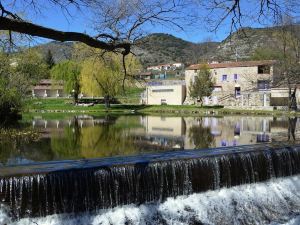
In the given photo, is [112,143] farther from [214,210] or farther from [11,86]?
[214,210]

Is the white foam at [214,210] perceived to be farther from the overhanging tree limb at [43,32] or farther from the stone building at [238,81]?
the stone building at [238,81]

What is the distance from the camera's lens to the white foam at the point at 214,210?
924cm

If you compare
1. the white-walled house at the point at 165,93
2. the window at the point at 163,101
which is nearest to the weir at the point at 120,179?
the white-walled house at the point at 165,93

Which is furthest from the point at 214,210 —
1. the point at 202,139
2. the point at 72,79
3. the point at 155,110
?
the point at 72,79

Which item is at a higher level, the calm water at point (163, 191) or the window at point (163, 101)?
the window at point (163, 101)

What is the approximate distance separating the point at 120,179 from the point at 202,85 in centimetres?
3864

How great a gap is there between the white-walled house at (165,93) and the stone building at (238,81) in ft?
3.39

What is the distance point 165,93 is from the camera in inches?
2143

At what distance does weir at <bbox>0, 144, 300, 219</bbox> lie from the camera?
882 centimetres

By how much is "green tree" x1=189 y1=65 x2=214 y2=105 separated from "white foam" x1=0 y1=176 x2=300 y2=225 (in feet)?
117

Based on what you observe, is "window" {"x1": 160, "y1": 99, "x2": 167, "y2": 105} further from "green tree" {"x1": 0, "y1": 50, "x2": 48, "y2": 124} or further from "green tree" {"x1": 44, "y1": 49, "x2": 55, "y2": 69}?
"green tree" {"x1": 44, "y1": 49, "x2": 55, "y2": 69}

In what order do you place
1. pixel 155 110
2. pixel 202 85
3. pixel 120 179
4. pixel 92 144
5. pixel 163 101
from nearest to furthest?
pixel 120 179
pixel 92 144
pixel 155 110
pixel 202 85
pixel 163 101

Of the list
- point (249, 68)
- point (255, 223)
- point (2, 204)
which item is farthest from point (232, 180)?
point (249, 68)

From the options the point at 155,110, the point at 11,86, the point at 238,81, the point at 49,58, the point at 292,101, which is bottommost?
the point at 155,110
